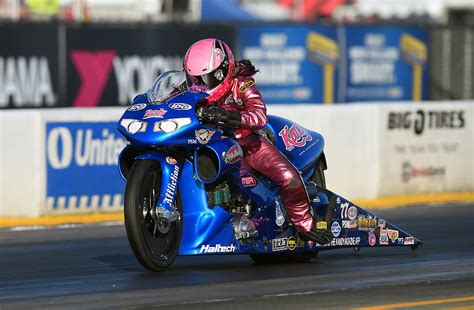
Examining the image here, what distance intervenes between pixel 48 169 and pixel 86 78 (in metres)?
7.62

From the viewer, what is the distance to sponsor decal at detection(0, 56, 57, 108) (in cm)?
2057

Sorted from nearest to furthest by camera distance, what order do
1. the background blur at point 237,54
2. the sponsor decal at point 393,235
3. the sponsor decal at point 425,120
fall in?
the sponsor decal at point 393,235 → the sponsor decal at point 425,120 → the background blur at point 237,54

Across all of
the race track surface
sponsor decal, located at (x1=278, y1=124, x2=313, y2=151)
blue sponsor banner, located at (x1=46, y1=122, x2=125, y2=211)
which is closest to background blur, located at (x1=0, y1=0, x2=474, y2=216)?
blue sponsor banner, located at (x1=46, y1=122, x2=125, y2=211)

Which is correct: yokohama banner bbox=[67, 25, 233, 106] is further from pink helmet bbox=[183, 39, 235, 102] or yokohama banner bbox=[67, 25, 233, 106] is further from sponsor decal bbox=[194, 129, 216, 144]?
sponsor decal bbox=[194, 129, 216, 144]

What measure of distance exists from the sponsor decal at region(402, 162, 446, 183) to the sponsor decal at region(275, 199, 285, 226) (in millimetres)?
7438

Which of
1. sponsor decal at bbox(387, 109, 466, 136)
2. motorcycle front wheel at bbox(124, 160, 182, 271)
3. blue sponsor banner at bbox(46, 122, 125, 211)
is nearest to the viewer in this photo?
motorcycle front wheel at bbox(124, 160, 182, 271)

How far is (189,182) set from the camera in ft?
29.1

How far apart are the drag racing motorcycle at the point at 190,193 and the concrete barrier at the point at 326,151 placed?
4.91 m

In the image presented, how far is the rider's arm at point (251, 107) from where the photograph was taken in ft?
29.6

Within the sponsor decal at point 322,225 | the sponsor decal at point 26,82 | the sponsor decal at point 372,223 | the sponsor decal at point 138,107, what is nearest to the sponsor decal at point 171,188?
the sponsor decal at point 138,107

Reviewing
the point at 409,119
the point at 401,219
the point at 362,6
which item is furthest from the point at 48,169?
the point at 362,6

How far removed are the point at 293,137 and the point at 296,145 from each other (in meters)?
0.07

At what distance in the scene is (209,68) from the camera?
29.5ft

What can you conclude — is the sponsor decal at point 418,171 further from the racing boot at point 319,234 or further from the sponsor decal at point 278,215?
the sponsor decal at point 278,215
